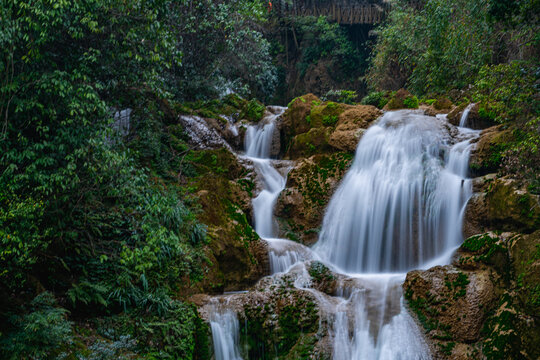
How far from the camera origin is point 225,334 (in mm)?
7320

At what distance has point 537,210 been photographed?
7.58m

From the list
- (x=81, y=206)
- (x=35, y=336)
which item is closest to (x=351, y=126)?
(x=81, y=206)

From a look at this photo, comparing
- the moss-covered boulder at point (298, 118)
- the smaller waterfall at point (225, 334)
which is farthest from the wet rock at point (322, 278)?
the moss-covered boulder at point (298, 118)

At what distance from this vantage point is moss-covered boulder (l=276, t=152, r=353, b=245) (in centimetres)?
1159

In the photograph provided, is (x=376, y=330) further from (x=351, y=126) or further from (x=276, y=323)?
(x=351, y=126)

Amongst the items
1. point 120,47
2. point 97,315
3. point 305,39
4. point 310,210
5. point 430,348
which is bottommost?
point 430,348

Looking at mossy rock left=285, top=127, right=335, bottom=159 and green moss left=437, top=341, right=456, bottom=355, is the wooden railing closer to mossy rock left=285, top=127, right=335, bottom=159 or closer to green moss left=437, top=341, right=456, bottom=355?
mossy rock left=285, top=127, right=335, bottom=159

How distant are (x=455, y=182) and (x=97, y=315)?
28.3 feet

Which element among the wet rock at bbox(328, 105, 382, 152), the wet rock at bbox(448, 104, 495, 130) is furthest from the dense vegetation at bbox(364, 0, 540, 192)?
the wet rock at bbox(328, 105, 382, 152)

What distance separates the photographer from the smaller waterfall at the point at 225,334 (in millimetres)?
7180

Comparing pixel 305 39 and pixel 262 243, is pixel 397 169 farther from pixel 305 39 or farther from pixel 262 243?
pixel 305 39

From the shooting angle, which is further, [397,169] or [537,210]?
[397,169]

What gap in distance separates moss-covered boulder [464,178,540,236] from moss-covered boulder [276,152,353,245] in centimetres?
395

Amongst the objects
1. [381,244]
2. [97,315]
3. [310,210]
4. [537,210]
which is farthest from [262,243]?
[537,210]
